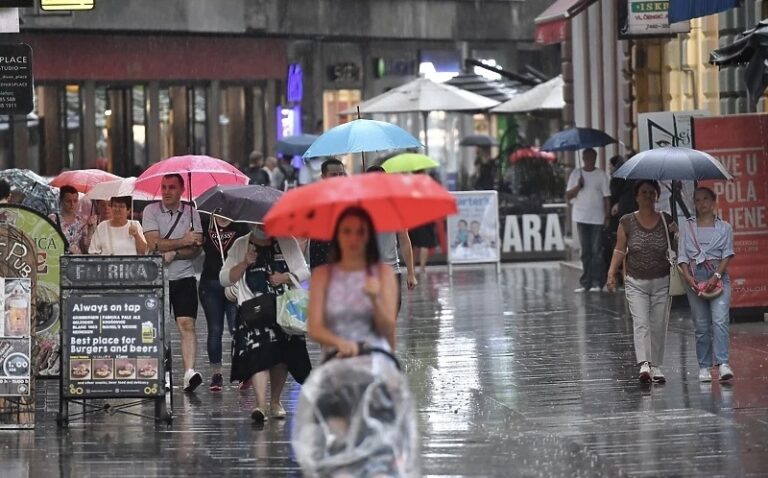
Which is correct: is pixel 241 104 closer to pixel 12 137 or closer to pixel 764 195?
pixel 12 137

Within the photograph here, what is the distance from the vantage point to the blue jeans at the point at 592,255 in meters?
Answer: 23.0

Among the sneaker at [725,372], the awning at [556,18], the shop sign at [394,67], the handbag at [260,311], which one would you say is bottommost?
the sneaker at [725,372]

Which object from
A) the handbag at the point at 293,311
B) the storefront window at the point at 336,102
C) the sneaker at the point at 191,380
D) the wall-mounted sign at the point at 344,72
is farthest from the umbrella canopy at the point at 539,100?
the handbag at the point at 293,311

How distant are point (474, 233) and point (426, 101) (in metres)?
4.60

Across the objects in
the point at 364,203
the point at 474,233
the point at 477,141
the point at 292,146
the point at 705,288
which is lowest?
the point at 705,288

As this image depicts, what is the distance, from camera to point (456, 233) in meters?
27.8

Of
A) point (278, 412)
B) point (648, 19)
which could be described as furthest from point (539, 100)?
point (278, 412)

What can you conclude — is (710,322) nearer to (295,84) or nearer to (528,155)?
(528,155)

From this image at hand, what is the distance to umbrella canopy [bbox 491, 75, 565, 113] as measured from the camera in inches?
1266

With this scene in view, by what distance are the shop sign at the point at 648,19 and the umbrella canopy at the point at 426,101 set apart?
Answer: 10367mm

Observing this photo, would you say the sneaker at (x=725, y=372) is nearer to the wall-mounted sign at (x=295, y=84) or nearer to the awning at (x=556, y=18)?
the awning at (x=556, y=18)

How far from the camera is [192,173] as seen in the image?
14.5 metres

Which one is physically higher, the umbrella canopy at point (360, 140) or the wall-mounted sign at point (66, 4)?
the wall-mounted sign at point (66, 4)

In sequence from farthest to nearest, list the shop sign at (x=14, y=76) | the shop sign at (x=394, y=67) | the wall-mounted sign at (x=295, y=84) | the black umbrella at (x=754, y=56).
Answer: the shop sign at (x=394, y=67), the wall-mounted sign at (x=295, y=84), the shop sign at (x=14, y=76), the black umbrella at (x=754, y=56)
